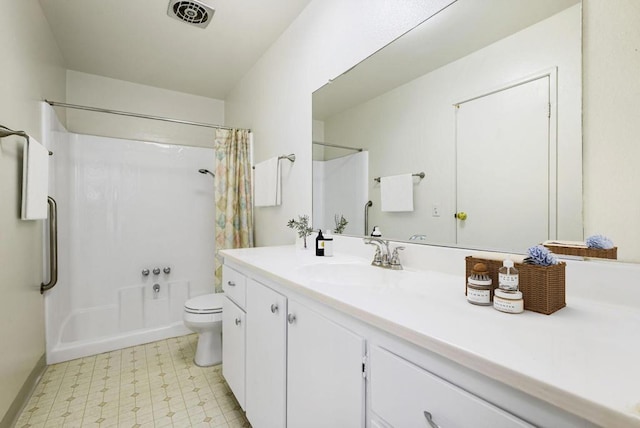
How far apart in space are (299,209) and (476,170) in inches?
49.3

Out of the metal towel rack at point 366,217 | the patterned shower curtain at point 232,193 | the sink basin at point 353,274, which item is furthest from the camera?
the patterned shower curtain at point 232,193

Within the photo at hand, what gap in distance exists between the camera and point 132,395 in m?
1.74

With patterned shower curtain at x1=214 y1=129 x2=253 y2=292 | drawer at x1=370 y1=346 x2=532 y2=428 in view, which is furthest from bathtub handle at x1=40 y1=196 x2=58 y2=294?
drawer at x1=370 y1=346 x2=532 y2=428

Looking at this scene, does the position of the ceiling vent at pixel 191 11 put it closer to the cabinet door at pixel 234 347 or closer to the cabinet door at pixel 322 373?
the cabinet door at pixel 234 347

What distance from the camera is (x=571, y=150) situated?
83cm

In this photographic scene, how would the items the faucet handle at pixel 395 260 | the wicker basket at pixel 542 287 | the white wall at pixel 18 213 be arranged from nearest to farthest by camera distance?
1. the wicker basket at pixel 542 287
2. the faucet handle at pixel 395 260
3. the white wall at pixel 18 213

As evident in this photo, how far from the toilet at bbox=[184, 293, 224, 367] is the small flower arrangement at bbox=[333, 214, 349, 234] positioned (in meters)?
1.05

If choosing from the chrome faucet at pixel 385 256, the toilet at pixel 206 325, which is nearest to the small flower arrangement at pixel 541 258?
the chrome faucet at pixel 385 256

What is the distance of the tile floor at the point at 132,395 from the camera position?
1.53 metres

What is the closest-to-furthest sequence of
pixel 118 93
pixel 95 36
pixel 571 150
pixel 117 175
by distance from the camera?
pixel 571 150
pixel 95 36
pixel 117 175
pixel 118 93

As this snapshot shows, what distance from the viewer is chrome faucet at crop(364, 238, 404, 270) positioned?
1245 mm

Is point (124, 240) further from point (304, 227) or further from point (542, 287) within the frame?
point (542, 287)

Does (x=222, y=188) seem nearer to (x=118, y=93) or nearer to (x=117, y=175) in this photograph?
(x=117, y=175)

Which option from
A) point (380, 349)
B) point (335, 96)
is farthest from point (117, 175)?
point (380, 349)
